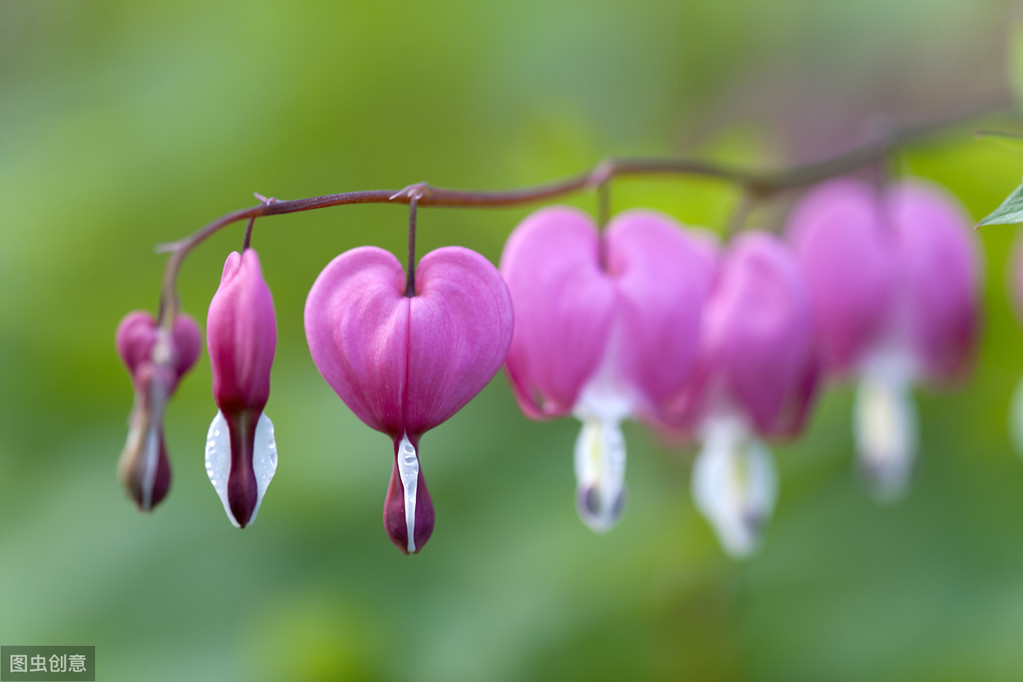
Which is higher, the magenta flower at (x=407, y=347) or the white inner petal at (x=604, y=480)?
the magenta flower at (x=407, y=347)

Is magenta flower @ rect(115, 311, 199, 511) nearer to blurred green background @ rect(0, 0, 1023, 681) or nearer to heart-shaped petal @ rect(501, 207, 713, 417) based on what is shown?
heart-shaped petal @ rect(501, 207, 713, 417)

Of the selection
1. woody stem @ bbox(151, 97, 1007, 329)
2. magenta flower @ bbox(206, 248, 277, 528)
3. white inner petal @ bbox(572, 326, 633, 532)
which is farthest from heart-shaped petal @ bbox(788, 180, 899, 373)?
magenta flower @ bbox(206, 248, 277, 528)

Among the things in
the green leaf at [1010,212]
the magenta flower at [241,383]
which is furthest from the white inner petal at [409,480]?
the green leaf at [1010,212]

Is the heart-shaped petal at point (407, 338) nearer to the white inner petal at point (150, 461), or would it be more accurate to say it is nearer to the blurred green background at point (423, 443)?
the white inner petal at point (150, 461)

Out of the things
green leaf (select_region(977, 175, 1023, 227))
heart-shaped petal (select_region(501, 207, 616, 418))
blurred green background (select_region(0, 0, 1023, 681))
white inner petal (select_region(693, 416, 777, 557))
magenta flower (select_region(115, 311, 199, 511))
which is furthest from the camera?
blurred green background (select_region(0, 0, 1023, 681))

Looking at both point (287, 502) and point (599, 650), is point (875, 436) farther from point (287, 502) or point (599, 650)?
point (287, 502)

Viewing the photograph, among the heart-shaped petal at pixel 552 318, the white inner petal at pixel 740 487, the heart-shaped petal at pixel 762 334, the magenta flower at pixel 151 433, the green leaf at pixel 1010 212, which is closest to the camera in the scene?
the green leaf at pixel 1010 212

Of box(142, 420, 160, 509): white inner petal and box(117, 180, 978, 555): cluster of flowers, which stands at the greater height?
box(117, 180, 978, 555): cluster of flowers

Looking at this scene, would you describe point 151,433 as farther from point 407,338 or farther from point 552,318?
point 552,318

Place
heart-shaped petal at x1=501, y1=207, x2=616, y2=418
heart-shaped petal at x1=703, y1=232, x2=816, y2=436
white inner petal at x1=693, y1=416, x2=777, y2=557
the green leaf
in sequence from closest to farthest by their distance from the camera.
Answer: the green leaf
heart-shaped petal at x1=501, y1=207, x2=616, y2=418
heart-shaped petal at x1=703, y1=232, x2=816, y2=436
white inner petal at x1=693, y1=416, x2=777, y2=557
